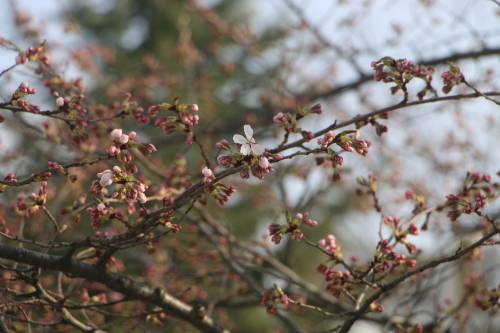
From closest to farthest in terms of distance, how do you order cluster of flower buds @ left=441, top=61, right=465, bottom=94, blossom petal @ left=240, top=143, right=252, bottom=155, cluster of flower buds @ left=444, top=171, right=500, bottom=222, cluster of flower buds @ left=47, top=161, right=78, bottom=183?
blossom petal @ left=240, top=143, right=252, bottom=155
cluster of flower buds @ left=47, top=161, right=78, bottom=183
cluster of flower buds @ left=444, top=171, right=500, bottom=222
cluster of flower buds @ left=441, top=61, right=465, bottom=94

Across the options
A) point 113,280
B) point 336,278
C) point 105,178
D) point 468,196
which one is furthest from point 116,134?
point 468,196

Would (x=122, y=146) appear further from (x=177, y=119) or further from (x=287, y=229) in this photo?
(x=287, y=229)

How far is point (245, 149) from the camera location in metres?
1.83

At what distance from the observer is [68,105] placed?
2.34 m

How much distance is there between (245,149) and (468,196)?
5.71 ft

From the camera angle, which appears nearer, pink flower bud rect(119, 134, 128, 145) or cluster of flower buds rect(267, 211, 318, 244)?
pink flower bud rect(119, 134, 128, 145)

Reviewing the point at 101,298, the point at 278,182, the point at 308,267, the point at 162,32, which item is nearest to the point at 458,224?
the point at 278,182

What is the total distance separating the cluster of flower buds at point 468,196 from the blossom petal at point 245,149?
3.44ft

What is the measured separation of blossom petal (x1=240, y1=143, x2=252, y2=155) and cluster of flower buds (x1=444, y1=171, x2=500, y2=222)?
105 centimetres

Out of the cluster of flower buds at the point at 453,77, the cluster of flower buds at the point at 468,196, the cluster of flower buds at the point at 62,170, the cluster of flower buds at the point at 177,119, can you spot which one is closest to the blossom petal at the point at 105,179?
the cluster of flower buds at the point at 62,170

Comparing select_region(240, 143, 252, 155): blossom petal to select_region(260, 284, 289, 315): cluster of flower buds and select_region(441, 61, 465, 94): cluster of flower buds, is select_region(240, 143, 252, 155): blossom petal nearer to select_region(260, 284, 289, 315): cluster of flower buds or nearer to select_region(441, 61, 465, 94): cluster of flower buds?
select_region(260, 284, 289, 315): cluster of flower buds

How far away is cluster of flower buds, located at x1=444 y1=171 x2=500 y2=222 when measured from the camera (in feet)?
7.38

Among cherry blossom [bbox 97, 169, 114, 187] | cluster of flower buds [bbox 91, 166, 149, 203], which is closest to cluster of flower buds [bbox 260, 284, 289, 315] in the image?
cluster of flower buds [bbox 91, 166, 149, 203]

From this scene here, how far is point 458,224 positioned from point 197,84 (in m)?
4.09
